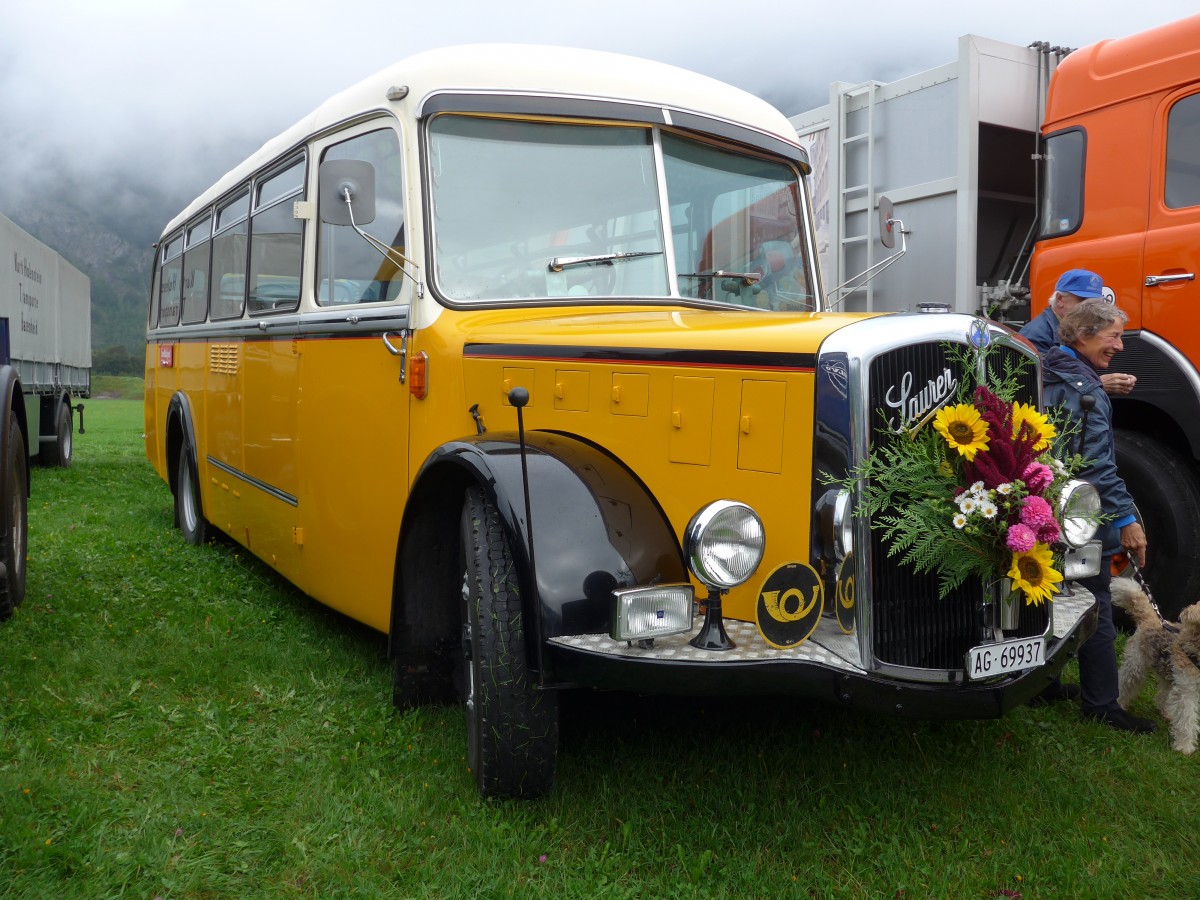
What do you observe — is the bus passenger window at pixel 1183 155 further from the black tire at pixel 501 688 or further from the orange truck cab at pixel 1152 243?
the black tire at pixel 501 688

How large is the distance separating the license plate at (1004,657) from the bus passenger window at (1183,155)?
3006 mm

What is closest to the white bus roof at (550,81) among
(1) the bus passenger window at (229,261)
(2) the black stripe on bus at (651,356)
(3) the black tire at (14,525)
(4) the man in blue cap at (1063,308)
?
(2) the black stripe on bus at (651,356)

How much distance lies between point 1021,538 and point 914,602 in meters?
0.35

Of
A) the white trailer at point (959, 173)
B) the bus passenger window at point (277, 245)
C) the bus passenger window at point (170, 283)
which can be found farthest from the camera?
the bus passenger window at point (170, 283)

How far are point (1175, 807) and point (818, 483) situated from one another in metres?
1.72

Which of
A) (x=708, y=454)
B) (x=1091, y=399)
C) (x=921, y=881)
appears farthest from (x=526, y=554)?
(x=1091, y=399)

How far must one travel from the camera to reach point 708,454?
10.5ft

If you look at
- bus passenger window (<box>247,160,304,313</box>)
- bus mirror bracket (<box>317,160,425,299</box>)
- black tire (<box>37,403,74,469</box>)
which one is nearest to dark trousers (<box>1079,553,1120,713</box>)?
bus mirror bracket (<box>317,160,425,299</box>)

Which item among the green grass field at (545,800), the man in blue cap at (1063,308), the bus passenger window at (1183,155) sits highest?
the bus passenger window at (1183,155)

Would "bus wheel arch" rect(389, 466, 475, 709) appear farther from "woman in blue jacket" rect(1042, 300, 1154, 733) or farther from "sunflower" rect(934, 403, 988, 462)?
"woman in blue jacket" rect(1042, 300, 1154, 733)

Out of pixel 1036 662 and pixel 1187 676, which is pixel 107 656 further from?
pixel 1187 676

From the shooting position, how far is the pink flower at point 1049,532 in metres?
2.85

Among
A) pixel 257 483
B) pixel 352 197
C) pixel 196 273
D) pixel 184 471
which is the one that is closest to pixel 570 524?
pixel 352 197

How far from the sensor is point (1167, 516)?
16.5ft
